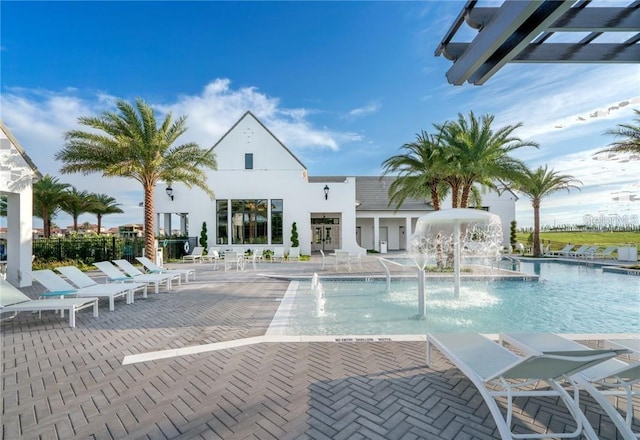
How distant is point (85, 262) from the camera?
16.4 meters

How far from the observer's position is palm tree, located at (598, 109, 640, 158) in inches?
563

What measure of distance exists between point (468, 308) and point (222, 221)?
18425 mm

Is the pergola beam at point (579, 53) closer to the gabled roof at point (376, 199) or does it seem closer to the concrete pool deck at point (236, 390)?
the concrete pool deck at point (236, 390)

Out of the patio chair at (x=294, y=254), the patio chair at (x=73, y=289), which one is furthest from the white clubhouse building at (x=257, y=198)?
the patio chair at (x=73, y=289)

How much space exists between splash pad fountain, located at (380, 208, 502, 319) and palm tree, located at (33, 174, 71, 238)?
25.2 metres

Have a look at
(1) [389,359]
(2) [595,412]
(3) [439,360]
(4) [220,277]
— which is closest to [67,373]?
(1) [389,359]

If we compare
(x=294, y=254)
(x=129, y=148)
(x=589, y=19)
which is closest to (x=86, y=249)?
(x=129, y=148)

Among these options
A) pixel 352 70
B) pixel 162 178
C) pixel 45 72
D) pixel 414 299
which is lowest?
pixel 414 299

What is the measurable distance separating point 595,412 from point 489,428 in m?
1.18

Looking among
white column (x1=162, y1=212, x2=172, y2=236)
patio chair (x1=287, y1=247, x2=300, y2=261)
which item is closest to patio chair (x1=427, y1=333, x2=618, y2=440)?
patio chair (x1=287, y1=247, x2=300, y2=261)

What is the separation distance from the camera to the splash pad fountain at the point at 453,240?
836cm

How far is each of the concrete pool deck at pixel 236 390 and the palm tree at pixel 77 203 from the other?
24.9m

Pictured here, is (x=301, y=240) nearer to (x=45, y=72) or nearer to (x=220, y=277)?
(x=220, y=277)

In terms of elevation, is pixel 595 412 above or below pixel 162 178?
below
